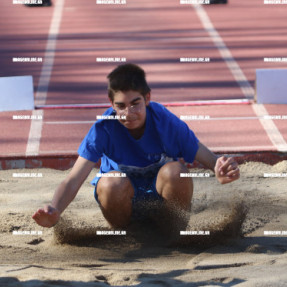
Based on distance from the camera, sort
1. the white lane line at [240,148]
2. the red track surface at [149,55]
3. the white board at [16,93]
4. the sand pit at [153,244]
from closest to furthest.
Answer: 1. the sand pit at [153,244]
2. the white lane line at [240,148]
3. the red track surface at [149,55]
4. the white board at [16,93]

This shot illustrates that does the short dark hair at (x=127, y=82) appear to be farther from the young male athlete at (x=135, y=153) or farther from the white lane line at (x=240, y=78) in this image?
the white lane line at (x=240, y=78)

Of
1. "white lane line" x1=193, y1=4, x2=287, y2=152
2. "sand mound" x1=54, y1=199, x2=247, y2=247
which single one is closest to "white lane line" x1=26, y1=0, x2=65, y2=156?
"sand mound" x1=54, y1=199, x2=247, y2=247

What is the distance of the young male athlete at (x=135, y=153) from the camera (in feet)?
12.3

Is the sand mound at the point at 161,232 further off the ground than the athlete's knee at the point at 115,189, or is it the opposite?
the athlete's knee at the point at 115,189

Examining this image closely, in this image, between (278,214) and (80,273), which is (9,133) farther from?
(80,273)

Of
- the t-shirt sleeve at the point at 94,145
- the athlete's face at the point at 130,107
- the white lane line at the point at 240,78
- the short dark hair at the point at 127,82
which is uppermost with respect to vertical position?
the short dark hair at the point at 127,82

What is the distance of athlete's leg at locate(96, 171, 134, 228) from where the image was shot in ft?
12.6

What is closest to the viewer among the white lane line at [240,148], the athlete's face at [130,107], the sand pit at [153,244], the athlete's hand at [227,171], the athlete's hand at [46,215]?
the sand pit at [153,244]

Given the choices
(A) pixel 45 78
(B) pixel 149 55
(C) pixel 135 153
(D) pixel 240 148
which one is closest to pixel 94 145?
(C) pixel 135 153

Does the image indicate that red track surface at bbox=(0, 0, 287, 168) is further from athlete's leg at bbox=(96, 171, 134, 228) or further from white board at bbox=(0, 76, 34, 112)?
athlete's leg at bbox=(96, 171, 134, 228)

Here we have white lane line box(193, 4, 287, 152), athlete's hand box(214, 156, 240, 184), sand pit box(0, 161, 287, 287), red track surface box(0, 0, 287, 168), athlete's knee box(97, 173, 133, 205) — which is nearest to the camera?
sand pit box(0, 161, 287, 287)

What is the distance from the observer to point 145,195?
398 centimetres

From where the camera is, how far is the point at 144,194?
3.98 m

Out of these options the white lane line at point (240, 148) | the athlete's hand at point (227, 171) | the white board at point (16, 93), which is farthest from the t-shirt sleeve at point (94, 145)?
the white board at point (16, 93)
